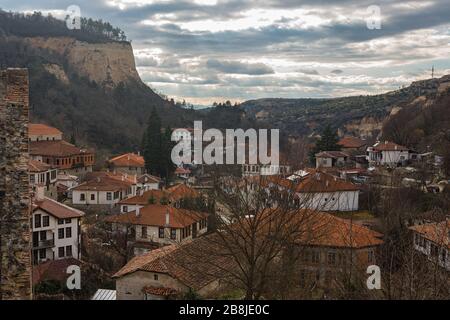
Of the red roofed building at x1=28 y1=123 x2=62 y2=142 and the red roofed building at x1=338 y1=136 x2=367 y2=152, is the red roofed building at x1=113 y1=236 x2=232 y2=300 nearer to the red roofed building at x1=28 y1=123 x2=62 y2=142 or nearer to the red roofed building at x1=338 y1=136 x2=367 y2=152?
the red roofed building at x1=28 y1=123 x2=62 y2=142

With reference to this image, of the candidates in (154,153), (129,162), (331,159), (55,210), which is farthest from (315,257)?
(129,162)

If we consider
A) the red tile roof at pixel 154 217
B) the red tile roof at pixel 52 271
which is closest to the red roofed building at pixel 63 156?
the red tile roof at pixel 154 217

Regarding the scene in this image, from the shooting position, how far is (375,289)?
11398 millimetres

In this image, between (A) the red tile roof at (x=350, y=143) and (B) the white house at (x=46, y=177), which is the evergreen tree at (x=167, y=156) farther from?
(A) the red tile roof at (x=350, y=143)

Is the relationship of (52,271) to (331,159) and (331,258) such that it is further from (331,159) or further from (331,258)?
(331,159)

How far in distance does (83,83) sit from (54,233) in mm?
87229

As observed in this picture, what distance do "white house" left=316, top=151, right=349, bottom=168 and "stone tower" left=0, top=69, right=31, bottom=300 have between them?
159ft

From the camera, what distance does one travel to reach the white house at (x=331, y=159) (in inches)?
2284

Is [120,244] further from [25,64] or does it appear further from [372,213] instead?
[25,64]

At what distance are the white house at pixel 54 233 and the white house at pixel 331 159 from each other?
32.3m

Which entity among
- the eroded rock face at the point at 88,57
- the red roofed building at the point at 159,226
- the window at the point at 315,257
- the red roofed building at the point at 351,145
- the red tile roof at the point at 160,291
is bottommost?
the red roofed building at the point at 159,226

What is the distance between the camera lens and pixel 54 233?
99.6 feet
